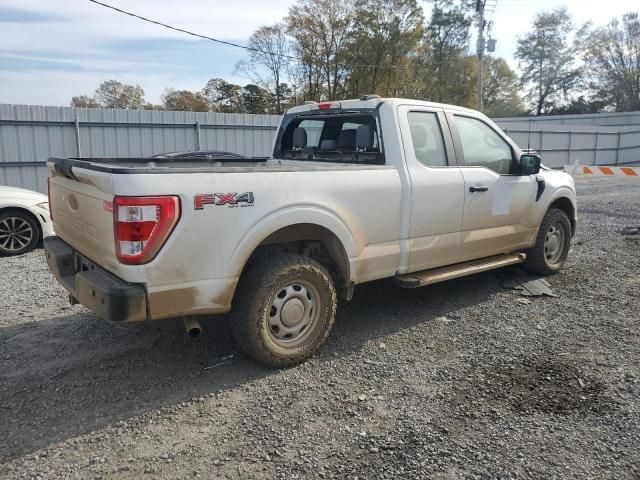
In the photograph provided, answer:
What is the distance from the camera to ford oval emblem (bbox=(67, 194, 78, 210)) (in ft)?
12.1

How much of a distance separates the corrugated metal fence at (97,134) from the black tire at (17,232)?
4.63 meters

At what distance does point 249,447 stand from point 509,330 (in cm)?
269

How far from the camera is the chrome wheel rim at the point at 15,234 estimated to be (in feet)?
24.6

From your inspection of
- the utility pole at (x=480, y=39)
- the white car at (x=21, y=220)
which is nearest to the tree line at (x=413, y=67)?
the utility pole at (x=480, y=39)

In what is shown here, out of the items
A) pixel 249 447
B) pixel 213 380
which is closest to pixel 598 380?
pixel 249 447

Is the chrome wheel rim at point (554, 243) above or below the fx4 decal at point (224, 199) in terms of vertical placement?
below

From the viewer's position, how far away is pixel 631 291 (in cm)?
570

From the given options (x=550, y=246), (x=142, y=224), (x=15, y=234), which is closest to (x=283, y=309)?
(x=142, y=224)

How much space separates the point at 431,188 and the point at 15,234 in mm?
6133

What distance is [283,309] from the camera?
12.5 feet

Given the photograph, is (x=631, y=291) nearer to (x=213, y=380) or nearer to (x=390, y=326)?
(x=390, y=326)

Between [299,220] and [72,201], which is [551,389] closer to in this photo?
[299,220]

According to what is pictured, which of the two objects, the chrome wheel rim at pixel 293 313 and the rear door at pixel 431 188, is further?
the rear door at pixel 431 188

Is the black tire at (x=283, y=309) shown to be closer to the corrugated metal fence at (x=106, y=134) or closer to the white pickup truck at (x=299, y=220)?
the white pickup truck at (x=299, y=220)
